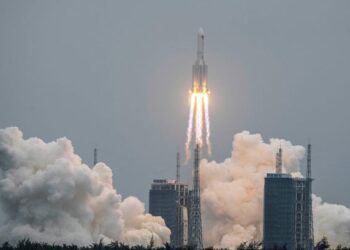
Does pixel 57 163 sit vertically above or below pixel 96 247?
above

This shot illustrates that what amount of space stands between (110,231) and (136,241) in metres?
2.30

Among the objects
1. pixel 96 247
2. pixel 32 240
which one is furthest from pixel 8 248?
pixel 32 240

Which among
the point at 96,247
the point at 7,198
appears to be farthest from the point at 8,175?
the point at 96,247

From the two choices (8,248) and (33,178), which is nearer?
(8,248)

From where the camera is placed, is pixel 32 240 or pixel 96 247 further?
pixel 32 240

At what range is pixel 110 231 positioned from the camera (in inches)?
7854

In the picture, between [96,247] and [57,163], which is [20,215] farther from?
[96,247]

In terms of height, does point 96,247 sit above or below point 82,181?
below

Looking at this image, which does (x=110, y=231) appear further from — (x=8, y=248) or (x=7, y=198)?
(x=8, y=248)

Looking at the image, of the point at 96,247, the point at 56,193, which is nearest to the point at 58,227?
the point at 56,193

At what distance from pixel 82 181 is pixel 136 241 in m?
6.67

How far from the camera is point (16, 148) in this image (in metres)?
200

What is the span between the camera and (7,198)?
199 m

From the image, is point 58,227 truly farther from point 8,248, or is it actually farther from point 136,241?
point 8,248
